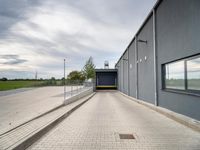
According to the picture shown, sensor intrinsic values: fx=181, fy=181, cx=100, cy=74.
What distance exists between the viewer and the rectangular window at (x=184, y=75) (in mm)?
6677

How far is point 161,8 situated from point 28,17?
7.24 m

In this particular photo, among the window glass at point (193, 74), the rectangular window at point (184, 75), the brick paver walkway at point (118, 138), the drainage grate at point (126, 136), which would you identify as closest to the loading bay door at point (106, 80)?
the rectangular window at point (184, 75)

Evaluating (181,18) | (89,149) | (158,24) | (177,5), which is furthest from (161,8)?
(89,149)

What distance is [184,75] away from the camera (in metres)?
7.71

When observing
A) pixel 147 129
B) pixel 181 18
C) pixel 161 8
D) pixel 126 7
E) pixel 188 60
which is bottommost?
pixel 147 129

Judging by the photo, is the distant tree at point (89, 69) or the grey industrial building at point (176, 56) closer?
the grey industrial building at point (176, 56)

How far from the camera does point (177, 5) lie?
25.7ft

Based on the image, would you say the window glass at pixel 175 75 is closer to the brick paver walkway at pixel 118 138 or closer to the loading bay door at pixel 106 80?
the brick paver walkway at pixel 118 138

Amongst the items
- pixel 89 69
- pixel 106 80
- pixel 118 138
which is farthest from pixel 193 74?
pixel 89 69

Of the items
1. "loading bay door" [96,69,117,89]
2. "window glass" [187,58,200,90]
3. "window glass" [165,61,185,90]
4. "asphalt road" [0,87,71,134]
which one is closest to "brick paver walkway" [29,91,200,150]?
"window glass" [187,58,200,90]

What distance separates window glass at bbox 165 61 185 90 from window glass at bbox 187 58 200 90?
59 centimetres

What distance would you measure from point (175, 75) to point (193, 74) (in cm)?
170

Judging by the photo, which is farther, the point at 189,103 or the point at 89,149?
the point at 189,103

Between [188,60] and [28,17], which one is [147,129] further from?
[28,17]
